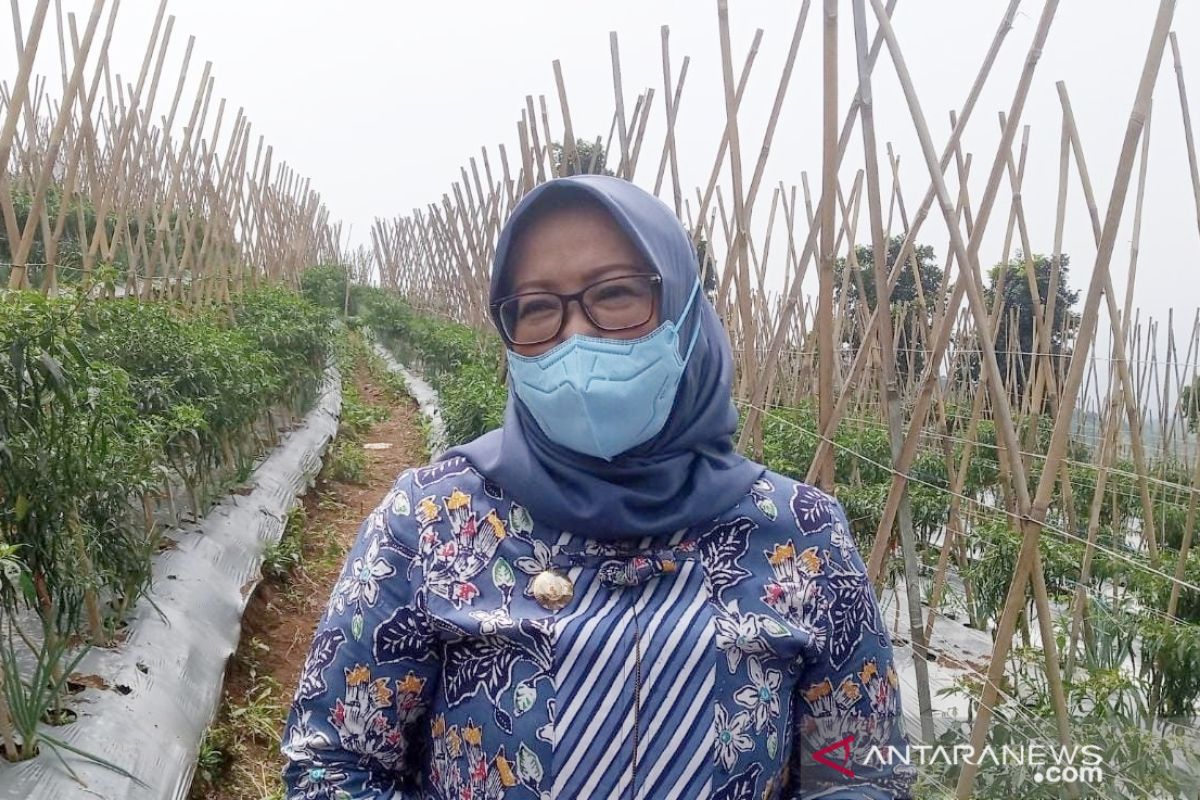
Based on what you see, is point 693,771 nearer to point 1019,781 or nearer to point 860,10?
point 1019,781

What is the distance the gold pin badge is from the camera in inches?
35.4

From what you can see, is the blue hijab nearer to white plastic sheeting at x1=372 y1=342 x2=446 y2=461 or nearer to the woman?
the woman

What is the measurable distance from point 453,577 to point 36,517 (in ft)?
5.26

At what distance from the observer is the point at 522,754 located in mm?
884

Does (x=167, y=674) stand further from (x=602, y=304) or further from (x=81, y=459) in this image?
(x=602, y=304)

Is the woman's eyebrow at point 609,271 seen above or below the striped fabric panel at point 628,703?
above

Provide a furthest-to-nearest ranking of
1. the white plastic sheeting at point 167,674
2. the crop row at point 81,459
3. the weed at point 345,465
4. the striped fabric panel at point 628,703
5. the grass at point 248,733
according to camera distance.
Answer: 1. the weed at point 345,465
2. the grass at point 248,733
3. the white plastic sheeting at point 167,674
4. the crop row at point 81,459
5. the striped fabric panel at point 628,703

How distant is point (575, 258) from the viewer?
951 mm

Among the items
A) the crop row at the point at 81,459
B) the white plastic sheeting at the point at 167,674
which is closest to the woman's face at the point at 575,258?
the crop row at the point at 81,459

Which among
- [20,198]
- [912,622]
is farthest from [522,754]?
[20,198]

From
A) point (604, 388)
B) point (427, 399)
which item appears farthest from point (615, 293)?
point (427, 399)

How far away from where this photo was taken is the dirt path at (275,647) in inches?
98.2

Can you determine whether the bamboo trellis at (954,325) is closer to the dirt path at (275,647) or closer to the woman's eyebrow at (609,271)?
the woman's eyebrow at (609,271)

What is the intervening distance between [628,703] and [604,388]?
35 centimetres
